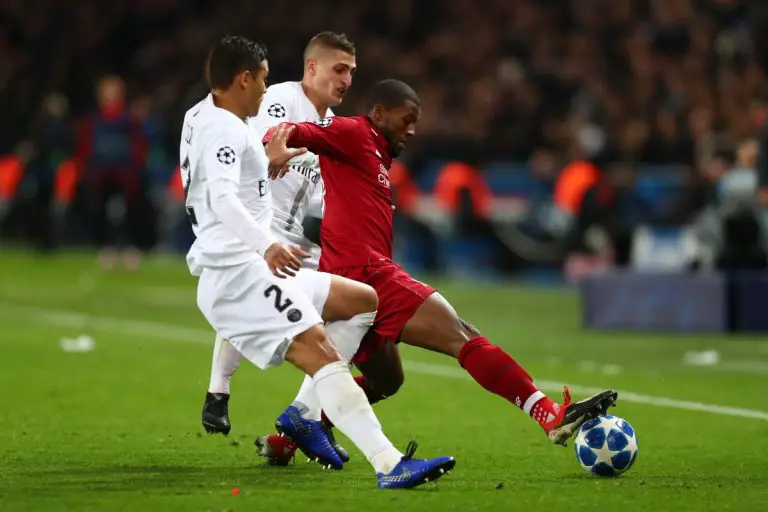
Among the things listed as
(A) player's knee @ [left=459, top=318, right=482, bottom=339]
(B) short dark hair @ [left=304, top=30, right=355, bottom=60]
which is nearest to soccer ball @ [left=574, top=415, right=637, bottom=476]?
(A) player's knee @ [left=459, top=318, right=482, bottom=339]

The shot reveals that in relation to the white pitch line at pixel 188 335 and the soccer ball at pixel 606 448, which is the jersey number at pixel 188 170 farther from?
the white pitch line at pixel 188 335

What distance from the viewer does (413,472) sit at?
607 centimetres

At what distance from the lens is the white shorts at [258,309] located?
6250 millimetres

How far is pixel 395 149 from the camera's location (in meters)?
7.20

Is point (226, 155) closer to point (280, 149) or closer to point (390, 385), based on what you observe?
point (280, 149)

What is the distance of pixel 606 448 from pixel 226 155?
1.97 m

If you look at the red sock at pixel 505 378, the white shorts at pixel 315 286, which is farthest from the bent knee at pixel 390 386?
the white shorts at pixel 315 286

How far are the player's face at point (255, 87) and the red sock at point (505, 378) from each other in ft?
4.62

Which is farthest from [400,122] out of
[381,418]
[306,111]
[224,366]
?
[381,418]

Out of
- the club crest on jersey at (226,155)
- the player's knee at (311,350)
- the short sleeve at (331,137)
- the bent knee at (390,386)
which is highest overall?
the short sleeve at (331,137)

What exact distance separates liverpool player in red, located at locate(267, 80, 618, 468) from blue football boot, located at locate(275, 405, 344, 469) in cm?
36

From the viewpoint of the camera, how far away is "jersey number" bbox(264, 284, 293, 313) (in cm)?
625

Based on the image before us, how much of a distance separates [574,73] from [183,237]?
5.91 meters

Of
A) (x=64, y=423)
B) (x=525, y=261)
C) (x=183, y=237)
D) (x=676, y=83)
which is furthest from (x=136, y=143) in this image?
(x=64, y=423)
